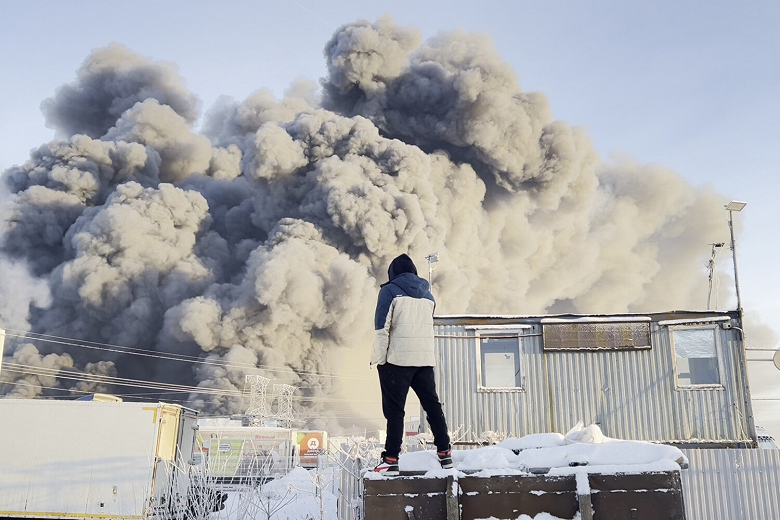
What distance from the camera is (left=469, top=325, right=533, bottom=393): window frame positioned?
14.1 metres

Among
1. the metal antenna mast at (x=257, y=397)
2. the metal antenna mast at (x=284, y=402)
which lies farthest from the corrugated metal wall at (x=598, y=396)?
the metal antenna mast at (x=284, y=402)

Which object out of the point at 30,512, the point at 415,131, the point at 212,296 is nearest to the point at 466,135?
the point at 415,131

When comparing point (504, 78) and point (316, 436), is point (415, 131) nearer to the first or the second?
point (504, 78)

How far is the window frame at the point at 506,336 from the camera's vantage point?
46.4 ft

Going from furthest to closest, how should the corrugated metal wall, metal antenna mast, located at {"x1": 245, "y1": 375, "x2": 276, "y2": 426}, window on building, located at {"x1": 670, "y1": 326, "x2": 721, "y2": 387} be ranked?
metal antenna mast, located at {"x1": 245, "y1": 375, "x2": 276, "y2": 426} < window on building, located at {"x1": 670, "y1": 326, "x2": 721, "y2": 387} < the corrugated metal wall

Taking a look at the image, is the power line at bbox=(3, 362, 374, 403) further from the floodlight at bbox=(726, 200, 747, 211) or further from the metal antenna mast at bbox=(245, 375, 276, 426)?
the floodlight at bbox=(726, 200, 747, 211)

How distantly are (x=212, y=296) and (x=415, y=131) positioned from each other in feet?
58.6

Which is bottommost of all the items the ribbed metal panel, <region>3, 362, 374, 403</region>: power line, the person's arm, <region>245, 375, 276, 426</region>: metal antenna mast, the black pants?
the ribbed metal panel

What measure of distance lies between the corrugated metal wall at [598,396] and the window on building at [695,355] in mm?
163

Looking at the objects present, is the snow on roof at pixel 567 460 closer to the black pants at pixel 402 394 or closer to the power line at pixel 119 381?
the black pants at pixel 402 394

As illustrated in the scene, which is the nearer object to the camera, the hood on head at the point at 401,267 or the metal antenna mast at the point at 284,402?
the hood on head at the point at 401,267

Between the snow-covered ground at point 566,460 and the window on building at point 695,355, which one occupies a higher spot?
the window on building at point 695,355

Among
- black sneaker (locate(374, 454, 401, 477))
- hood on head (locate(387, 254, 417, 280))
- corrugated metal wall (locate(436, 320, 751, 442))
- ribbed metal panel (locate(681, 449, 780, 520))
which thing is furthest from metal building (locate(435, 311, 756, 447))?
black sneaker (locate(374, 454, 401, 477))

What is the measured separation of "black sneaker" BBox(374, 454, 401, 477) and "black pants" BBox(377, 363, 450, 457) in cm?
35
